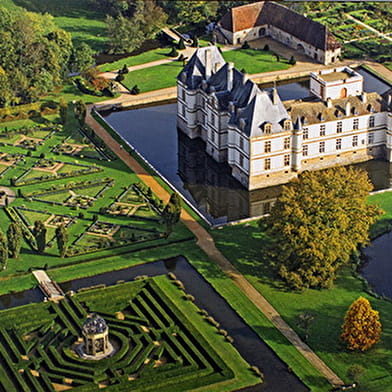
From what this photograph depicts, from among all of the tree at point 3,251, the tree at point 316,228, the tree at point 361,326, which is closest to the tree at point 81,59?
the tree at point 3,251

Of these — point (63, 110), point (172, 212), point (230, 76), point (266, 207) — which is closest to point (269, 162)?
point (266, 207)

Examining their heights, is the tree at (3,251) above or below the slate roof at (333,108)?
below

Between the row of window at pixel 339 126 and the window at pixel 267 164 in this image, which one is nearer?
the window at pixel 267 164

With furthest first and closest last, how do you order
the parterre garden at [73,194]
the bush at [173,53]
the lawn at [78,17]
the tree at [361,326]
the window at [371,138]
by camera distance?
the lawn at [78,17] → the bush at [173,53] → the window at [371,138] → the parterre garden at [73,194] → the tree at [361,326]

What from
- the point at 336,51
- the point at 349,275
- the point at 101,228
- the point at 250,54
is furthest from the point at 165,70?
the point at 349,275

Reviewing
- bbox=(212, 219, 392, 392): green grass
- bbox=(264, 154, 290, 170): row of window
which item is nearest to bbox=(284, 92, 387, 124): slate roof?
bbox=(264, 154, 290, 170): row of window

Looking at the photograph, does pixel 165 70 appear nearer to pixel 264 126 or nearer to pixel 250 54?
pixel 250 54

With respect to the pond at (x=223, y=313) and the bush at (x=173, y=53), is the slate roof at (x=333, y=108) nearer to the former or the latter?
the pond at (x=223, y=313)
